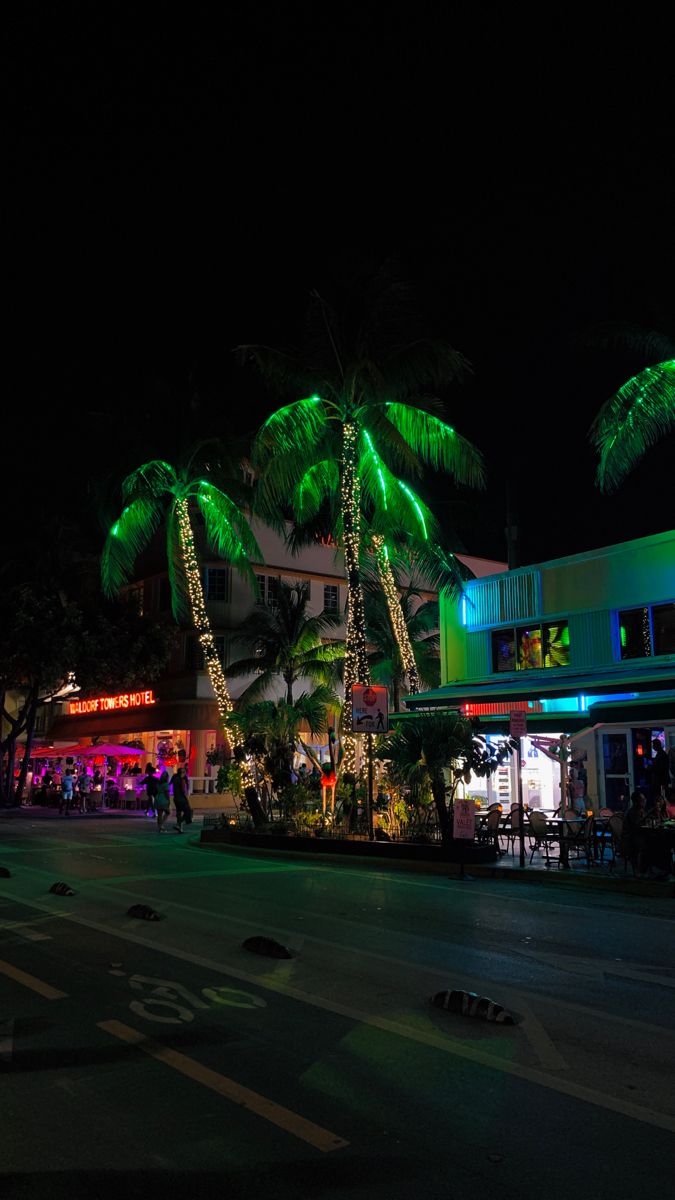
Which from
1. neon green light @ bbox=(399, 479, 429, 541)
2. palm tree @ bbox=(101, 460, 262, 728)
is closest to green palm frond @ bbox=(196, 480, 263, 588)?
palm tree @ bbox=(101, 460, 262, 728)

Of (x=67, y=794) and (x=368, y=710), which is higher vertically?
(x=368, y=710)

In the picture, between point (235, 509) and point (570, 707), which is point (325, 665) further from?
point (570, 707)

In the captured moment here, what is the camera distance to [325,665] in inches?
1442

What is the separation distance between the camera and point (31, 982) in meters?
7.57

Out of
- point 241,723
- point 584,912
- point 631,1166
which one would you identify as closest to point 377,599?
Answer: point 241,723

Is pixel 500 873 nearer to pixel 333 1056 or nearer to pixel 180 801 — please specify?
pixel 333 1056

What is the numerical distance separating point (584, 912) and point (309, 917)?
3.69 m

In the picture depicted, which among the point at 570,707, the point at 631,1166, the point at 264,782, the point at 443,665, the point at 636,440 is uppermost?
the point at 636,440

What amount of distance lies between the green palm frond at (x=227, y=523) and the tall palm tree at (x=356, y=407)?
2594 millimetres

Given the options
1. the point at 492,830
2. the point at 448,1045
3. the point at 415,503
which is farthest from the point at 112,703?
the point at 448,1045

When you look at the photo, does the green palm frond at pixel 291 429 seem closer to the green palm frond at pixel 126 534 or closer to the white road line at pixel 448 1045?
the green palm frond at pixel 126 534

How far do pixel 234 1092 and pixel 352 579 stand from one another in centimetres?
1688

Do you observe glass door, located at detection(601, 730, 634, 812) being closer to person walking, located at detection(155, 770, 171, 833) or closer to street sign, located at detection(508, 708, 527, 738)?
street sign, located at detection(508, 708, 527, 738)

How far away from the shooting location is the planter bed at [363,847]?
1692cm
